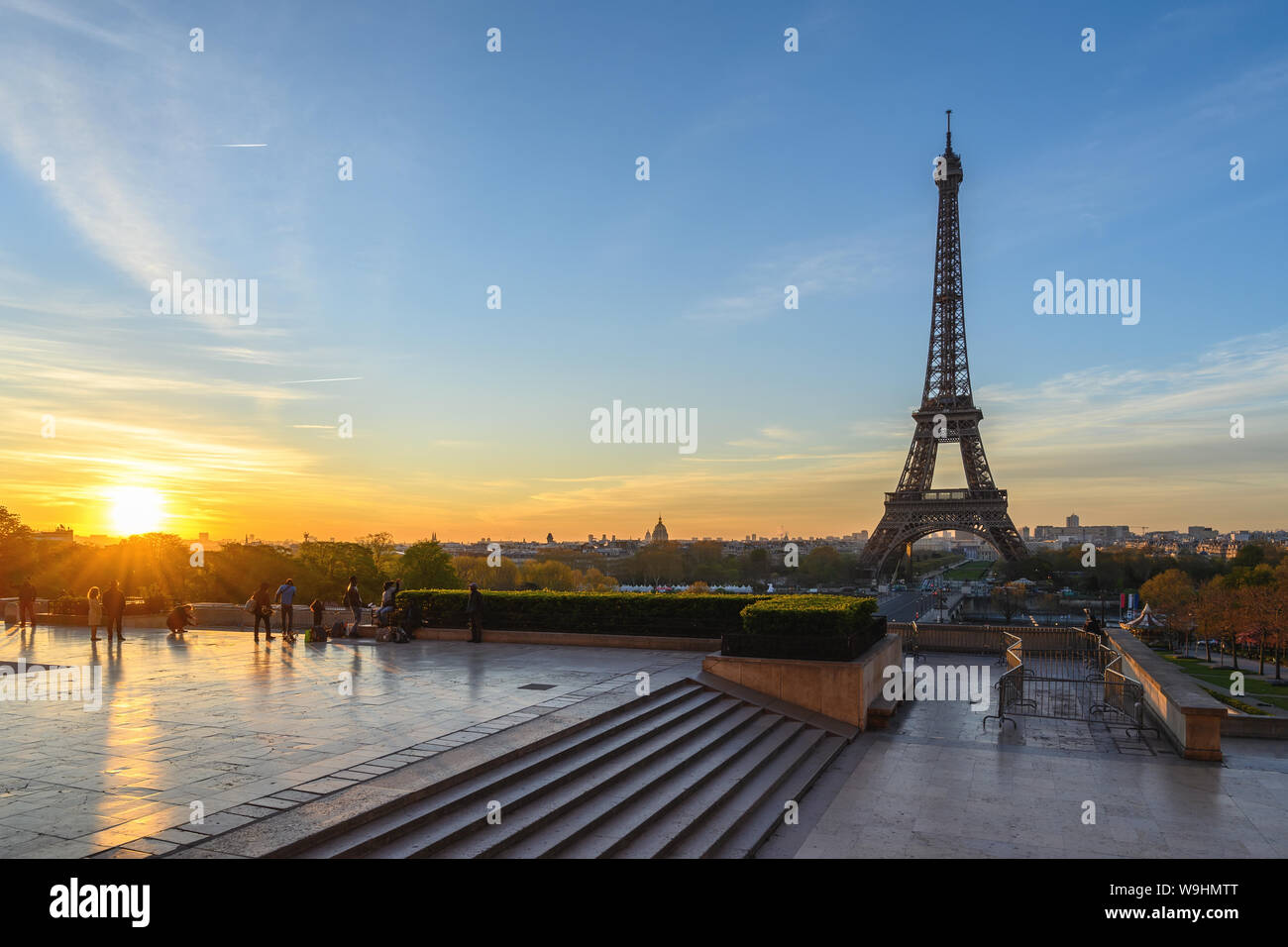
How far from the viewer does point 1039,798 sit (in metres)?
10.1

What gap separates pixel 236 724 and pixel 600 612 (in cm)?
962

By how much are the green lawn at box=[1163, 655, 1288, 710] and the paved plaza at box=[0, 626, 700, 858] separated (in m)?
19.0

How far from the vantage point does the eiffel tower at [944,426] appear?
64.4 meters

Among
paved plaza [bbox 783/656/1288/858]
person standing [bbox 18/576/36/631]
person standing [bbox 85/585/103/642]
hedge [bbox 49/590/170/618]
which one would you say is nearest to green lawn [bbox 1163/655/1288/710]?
paved plaza [bbox 783/656/1288/858]

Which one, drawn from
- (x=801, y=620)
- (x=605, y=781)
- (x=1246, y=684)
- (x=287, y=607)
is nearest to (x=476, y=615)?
(x=287, y=607)

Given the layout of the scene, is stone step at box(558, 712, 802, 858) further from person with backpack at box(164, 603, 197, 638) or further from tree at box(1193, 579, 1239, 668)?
tree at box(1193, 579, 1239, 668)

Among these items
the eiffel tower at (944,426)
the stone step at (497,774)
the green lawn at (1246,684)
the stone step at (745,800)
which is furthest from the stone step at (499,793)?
the eiffel tower at (944,426)

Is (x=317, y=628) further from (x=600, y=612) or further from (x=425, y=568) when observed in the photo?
(x=425, y=568)

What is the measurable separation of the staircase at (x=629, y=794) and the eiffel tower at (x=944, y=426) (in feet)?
183

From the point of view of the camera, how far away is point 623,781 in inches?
362

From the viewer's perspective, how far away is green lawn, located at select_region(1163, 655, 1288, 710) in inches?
933

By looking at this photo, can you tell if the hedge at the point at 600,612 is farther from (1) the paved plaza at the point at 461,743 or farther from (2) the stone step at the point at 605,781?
(2) the stone step at the point at 605,781
